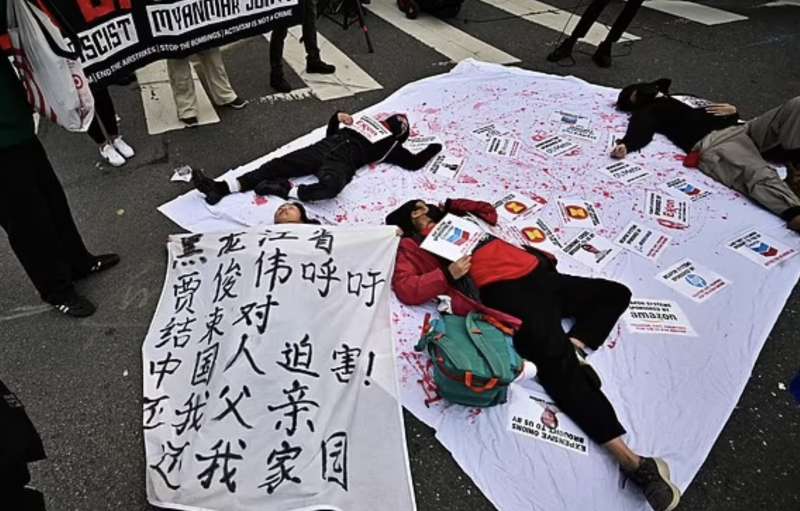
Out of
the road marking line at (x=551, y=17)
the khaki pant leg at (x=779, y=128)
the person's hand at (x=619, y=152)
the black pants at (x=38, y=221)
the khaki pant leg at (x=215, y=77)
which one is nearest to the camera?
the black pants at (x=38, y=221)

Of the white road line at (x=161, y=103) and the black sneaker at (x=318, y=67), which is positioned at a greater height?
the black sneaker at (x=318, y=67)

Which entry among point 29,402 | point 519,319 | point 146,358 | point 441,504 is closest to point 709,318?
point 519,319

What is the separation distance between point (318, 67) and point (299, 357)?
3945 millimetres

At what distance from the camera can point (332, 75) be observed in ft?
17.5

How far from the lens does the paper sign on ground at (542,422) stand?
218 centimetres

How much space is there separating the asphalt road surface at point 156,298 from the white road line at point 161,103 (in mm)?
94

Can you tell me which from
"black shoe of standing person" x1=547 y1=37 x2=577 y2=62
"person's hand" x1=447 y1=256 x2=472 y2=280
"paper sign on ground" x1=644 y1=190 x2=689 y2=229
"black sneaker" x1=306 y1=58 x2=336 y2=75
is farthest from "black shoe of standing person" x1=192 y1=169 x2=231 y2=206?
"black shoe of standing person" x1=547 y1=37 x2=577 y2=62

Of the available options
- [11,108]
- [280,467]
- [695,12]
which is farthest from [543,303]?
[695,12]

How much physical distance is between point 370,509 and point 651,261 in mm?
2294

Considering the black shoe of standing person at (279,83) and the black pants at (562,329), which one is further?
the black shoe of standing person at (279,83)

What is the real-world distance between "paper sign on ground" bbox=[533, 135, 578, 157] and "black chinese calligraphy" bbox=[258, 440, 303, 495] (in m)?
3.12

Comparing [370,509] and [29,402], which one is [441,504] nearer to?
[370,509]

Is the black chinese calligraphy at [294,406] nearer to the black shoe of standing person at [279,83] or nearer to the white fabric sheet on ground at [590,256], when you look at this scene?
the white fabric sheet on ground at [590,256]

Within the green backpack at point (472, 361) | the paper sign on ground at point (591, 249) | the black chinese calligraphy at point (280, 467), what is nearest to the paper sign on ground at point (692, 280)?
the paper sign on ground at point (591, 249)
